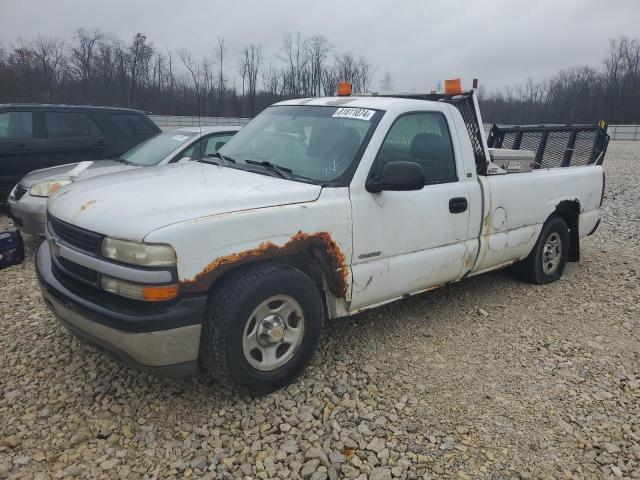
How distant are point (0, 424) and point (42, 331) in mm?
1237

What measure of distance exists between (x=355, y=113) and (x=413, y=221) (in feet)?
3.06

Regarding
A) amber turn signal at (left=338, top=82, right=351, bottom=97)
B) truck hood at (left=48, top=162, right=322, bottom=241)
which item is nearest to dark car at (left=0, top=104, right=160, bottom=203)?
amber turn signal at (left=338, top=82, right=351, bottom=97)

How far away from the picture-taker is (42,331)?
4.04 metres

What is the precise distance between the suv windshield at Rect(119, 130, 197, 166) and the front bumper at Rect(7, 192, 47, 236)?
137 centimetres

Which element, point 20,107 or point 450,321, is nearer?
point 450,321

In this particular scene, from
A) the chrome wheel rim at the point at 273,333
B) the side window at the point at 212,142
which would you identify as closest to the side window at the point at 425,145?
the chrome wheel rim at the point at 273,333

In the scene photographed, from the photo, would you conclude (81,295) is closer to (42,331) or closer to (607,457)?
(42,331)

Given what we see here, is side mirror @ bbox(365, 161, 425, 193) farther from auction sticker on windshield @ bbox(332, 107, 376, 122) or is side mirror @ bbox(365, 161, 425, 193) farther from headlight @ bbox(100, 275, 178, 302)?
headlight @ bbox(100, 275, 178, 302)

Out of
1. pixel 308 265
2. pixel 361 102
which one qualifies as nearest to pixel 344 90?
pixel 361 102

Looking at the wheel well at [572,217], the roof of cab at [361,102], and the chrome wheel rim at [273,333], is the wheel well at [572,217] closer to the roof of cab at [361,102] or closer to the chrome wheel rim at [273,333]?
the roof of cab at [361,102]

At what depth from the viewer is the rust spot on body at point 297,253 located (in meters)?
2.75

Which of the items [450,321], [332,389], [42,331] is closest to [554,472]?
[332,389]

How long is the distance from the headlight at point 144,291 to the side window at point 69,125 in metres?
6.52

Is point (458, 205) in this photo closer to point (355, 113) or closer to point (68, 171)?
point (355, 113)
